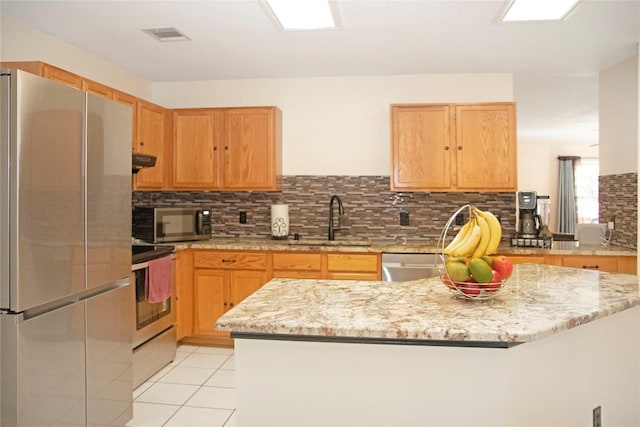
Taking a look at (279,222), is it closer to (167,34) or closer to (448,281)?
(167,34)

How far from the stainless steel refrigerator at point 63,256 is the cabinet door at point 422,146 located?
7.56 feet

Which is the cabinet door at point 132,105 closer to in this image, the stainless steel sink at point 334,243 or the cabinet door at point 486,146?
the stainless steel sink at point 334,243

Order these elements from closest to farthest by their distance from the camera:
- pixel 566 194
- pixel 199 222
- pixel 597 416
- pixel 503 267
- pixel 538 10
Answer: pixel 503 267
pixel 597 416
pixel 538 10
pixel 199 222
pixel 566 194

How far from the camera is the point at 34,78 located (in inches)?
71.2

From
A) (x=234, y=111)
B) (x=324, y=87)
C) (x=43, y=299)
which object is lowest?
(x=43, y=299)

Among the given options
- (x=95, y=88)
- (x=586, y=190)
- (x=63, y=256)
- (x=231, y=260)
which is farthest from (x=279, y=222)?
(x=586, y=190)

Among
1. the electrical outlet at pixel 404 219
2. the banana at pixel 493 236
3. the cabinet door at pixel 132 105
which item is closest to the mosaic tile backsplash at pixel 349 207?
the electrical outlet at pixel 404 219

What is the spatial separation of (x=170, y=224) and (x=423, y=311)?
294 centimetres

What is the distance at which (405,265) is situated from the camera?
11.7ft

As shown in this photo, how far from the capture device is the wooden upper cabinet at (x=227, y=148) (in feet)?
13.4

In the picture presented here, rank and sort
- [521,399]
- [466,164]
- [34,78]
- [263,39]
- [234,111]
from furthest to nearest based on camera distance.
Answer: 1. [234,111]
2. [466,164]
3. [263,39]
4. [34,78]
5. [521,399]

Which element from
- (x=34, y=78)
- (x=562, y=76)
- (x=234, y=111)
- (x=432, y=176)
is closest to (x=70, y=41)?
(x=234, y=111)

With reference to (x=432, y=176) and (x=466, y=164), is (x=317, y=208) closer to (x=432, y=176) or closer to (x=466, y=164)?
(x=432, y=176)

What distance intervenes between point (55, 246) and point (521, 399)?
75.4 inches
